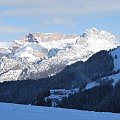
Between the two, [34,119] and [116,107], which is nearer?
[34,119]

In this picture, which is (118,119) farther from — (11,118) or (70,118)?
(11,118)

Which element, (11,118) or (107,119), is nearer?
(11,118)

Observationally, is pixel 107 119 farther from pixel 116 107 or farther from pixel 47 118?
pixel 116 107

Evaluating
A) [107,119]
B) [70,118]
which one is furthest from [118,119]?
[70,118]

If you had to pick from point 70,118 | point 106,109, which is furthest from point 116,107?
point 70,118

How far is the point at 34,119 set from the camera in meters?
59.0

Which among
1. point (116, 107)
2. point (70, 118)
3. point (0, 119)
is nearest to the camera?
point (0, 119)

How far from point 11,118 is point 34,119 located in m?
3.02

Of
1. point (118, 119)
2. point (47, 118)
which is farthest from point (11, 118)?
point (118, 119)

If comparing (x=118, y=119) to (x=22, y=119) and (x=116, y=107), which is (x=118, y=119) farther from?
(x=116, y=107)

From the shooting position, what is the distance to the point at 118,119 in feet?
202

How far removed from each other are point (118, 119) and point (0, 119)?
16.0 m

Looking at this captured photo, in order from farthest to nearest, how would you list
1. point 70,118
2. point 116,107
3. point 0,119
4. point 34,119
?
1. point 116,107
2. point 70,118
3. point 34,119
4. point 0,119

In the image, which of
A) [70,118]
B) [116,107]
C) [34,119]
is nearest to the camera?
[34,119]
